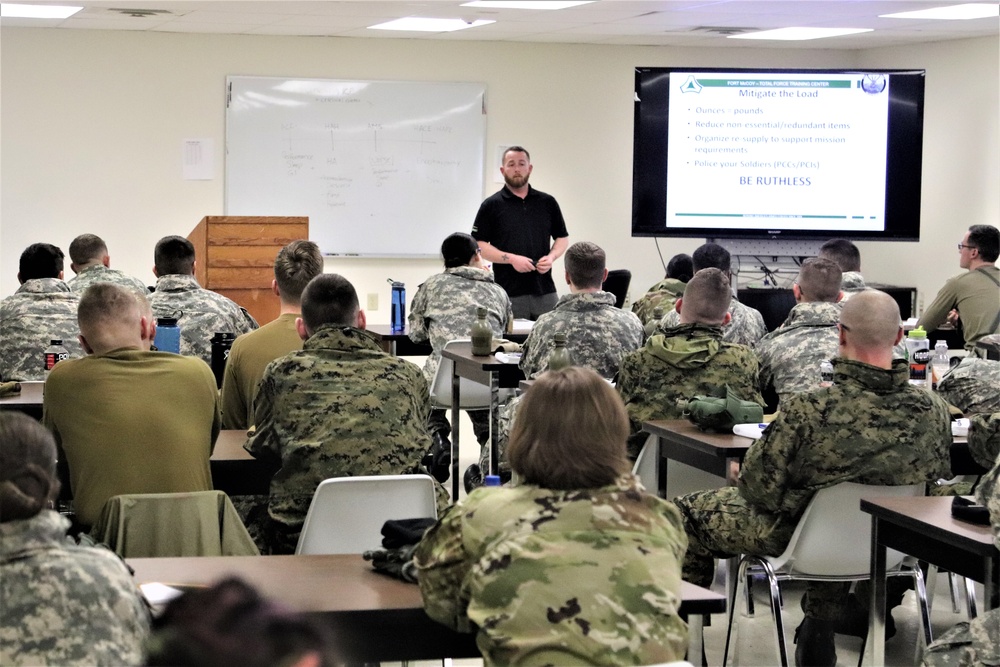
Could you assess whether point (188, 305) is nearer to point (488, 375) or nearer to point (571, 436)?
point (488, 375)

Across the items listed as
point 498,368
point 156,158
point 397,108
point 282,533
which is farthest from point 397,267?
point 282,533

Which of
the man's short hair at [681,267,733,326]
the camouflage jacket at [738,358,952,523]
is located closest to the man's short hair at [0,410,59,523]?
the camouflage jacket at [738,358,952,523]

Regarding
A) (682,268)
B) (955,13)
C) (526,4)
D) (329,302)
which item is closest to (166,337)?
(329,302)

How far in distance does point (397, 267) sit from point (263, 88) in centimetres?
174

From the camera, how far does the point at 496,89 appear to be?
32.4 feet

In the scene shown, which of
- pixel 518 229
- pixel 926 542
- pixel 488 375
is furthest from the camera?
pixel 518 229

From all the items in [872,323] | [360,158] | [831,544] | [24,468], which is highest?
[360,158]

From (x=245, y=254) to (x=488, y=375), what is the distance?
7.83ft

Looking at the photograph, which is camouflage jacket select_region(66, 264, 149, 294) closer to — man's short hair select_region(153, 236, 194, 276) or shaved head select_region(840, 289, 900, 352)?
man's short hair select_region(153, 236, 194, 276)

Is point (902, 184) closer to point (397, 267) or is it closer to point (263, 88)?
point (397, 267)

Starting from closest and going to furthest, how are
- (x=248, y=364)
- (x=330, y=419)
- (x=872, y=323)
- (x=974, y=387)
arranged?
(x=330, y=419)
(x=872, y=323)
(x=248, y=364)
(x=974, y=387)

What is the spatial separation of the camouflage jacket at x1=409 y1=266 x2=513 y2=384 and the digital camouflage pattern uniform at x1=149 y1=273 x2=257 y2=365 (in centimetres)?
116

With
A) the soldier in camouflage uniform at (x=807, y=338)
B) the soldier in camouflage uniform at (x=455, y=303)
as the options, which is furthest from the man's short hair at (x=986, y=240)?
the soldier in camouflage uniform at (x=455, y=303)

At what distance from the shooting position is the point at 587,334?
17.1 ft
